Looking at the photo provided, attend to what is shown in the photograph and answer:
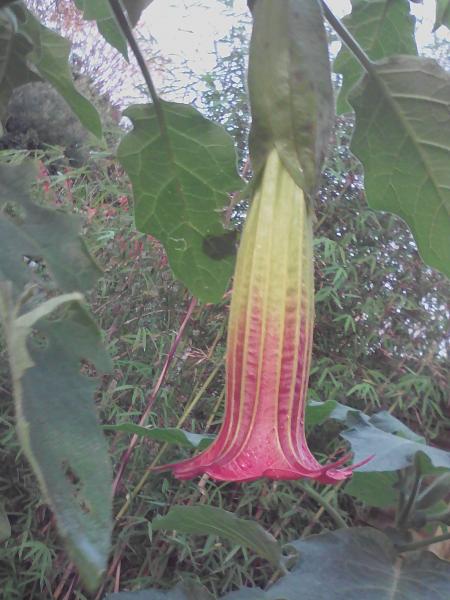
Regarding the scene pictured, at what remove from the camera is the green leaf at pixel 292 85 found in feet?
1.46

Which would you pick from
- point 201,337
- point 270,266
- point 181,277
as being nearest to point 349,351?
point 201,337

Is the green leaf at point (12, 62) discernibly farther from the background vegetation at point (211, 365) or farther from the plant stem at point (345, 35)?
the background vegetation at point (211, 365)

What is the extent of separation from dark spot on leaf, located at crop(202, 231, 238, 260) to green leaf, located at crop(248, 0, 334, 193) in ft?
0.82

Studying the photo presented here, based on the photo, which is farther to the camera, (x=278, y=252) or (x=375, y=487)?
(x=375, y=487)

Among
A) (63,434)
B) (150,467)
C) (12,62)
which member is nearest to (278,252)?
(63,434)

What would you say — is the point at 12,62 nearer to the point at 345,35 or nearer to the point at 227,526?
the point at 345,35

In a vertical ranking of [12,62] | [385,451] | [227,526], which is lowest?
[227,526]

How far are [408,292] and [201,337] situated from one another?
1.87ft

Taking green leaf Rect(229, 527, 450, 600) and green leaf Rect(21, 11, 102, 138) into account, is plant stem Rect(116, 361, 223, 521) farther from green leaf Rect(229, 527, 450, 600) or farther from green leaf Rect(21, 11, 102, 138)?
green leaf Rect(21, 11, 102, 138)

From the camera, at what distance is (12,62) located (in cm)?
62

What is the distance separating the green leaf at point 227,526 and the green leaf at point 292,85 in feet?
1.42

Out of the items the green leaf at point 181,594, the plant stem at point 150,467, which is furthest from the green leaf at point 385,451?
the plant stem at point 150,467

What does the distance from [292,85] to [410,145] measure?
245 millimetres

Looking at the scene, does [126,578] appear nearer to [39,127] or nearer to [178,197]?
[178,197]
